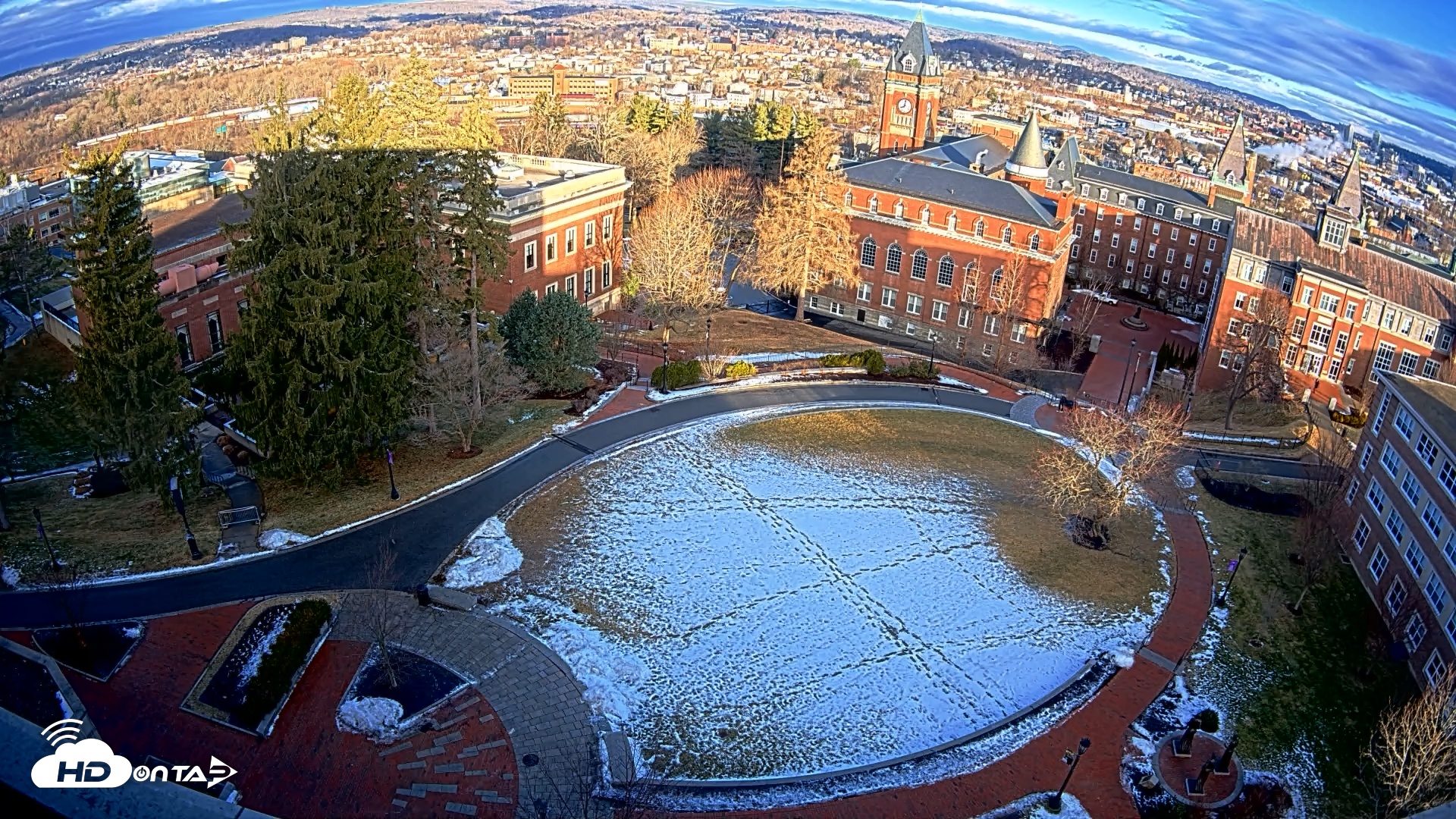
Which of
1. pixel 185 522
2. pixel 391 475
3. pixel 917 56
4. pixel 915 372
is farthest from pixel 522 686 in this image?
pixel 917 56

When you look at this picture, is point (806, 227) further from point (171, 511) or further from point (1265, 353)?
point (171, 511)

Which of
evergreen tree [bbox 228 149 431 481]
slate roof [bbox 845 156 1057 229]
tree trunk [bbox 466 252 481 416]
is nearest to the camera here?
evergreen tree [bbox 228 149 431 481]

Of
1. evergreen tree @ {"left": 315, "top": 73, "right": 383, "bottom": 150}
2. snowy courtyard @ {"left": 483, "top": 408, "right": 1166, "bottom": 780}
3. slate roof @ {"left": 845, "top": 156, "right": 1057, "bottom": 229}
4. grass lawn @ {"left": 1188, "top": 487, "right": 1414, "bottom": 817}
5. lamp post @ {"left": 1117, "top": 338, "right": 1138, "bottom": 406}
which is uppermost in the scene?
evergreen tree @ {"left": 315, "top": 73, "right": 383, "bottom": 150}

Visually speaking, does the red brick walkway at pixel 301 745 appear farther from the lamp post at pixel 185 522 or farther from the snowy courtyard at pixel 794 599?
the lamp post at pixel 185 522

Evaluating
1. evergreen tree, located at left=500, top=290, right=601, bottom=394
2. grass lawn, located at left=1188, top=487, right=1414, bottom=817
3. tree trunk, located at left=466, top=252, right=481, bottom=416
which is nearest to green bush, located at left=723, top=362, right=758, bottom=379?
evergreen tree, located at left=500, top=290, right=601, bottom=394

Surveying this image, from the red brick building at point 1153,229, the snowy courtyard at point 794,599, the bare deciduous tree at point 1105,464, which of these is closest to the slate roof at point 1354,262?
the bare deciduous tree at point 1105,464

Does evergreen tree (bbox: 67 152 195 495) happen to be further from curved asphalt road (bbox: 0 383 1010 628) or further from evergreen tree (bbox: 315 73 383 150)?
evergreen tree (bbox: 315 73 383 150)
